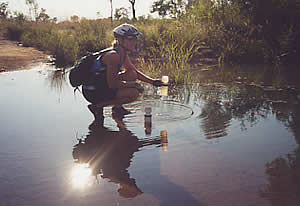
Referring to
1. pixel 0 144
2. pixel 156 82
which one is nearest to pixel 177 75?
pixel 156 82

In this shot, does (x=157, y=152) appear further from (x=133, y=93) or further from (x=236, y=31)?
(x=236, y=31)

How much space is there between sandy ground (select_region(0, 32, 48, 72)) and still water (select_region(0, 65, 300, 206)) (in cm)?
516

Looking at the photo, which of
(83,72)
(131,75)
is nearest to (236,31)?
(131,75)

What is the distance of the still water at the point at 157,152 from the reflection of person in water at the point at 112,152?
11 mm

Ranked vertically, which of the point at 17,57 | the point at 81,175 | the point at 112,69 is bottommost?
the point at 81,175

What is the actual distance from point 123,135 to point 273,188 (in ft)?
6.82

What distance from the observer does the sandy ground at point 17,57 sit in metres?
10.9

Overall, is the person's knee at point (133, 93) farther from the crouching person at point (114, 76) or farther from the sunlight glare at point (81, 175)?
the sunlight glare at point (81, 175)

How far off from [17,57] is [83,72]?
9.08 m

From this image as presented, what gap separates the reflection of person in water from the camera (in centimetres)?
293

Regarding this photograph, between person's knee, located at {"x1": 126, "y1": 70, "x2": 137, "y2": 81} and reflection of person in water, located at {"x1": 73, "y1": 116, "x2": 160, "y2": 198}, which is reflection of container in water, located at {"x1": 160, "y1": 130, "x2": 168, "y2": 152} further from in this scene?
person's knee, located at {"x1": 126, "y1": 70, "x2": 137, "y2": 81}

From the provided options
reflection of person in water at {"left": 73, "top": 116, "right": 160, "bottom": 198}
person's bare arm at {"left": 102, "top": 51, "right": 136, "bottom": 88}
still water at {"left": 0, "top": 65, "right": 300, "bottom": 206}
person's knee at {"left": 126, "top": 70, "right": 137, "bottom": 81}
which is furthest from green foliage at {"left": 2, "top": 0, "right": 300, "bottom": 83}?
reflection of person in water at {"left": 73, "top": 116, "right": 160, "bottom": 198}

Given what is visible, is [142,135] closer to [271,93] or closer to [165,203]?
[165,203]

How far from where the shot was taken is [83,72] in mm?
4332
